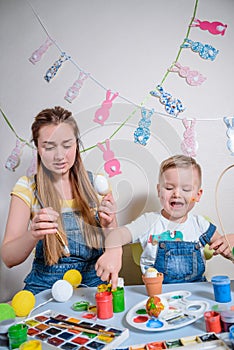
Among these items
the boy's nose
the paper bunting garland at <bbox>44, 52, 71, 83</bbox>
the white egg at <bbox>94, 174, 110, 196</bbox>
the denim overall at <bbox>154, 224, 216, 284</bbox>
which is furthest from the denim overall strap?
the paper bunting garland at <bbox>44, 52, 71, 83</bbox>

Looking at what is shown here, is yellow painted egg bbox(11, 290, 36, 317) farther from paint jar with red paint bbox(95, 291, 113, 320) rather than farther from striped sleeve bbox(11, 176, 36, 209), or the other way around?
striped sleeve bbox(11, 176, 36, 209)

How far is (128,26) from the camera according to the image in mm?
1411

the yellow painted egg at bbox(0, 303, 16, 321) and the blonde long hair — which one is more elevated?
the blonde long hair

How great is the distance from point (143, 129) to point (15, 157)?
23.2 inches

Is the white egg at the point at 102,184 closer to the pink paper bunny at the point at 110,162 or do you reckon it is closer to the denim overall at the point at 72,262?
the pink paper bunny at the point at 110,162

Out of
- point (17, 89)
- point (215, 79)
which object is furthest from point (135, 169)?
point (17, 89)

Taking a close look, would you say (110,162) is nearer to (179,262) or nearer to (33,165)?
(179,262)

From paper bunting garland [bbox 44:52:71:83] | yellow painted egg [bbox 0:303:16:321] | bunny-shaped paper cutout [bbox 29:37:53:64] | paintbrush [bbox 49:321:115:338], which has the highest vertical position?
bunny-shaped paper cutout [bbox 29:37:53:64]

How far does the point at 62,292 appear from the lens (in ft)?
2.83

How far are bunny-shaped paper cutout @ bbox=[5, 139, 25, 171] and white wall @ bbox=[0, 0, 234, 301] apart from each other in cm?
2

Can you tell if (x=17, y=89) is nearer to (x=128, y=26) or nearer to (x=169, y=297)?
(x=128, y=26)

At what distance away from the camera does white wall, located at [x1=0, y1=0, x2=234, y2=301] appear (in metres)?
1.38

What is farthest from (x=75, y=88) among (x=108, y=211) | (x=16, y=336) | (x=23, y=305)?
(x=16, y=336)

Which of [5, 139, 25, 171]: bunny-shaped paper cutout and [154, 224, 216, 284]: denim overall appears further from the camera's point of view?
[5, 139, 25, 171]: bunny-shaped paper cutout
